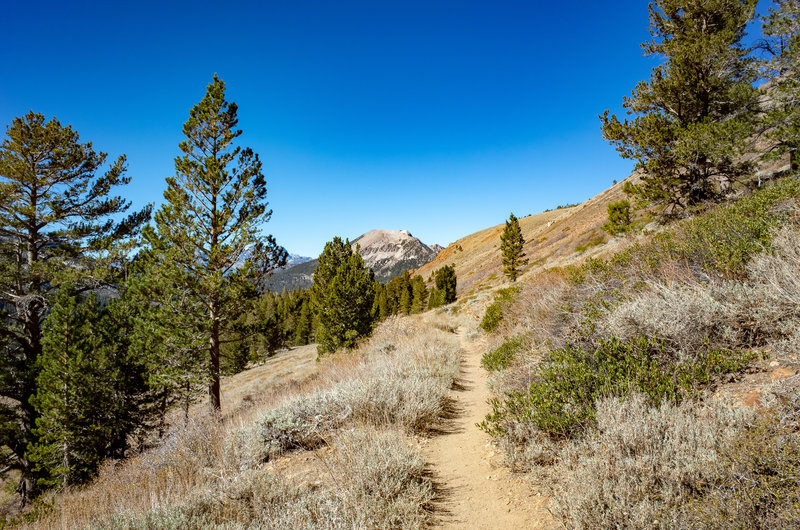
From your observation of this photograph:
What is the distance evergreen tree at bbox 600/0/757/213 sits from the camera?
10.3 m

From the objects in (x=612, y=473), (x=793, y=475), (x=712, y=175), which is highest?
(x=712, y=175)

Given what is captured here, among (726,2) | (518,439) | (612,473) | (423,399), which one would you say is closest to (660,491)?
(612,473)

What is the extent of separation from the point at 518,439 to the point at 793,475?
96.9 inches

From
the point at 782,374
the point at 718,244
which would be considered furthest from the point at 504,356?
the point at 782,374

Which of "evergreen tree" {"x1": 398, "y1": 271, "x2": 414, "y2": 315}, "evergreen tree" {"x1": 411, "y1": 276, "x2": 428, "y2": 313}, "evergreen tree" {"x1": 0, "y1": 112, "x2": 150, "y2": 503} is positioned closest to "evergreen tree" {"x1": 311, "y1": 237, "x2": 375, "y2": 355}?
"evergreen tree" {"x1": 0, "y1": 112, "x2": 150, "y2": 503}

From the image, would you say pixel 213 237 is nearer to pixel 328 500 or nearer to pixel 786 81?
pixel 328 500

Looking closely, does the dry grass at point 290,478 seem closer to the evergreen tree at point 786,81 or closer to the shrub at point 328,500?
the shrub at point 328,500

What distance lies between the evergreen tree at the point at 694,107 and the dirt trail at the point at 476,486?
1176 cm

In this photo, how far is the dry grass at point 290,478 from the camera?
10.2 feet

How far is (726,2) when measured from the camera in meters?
11.0

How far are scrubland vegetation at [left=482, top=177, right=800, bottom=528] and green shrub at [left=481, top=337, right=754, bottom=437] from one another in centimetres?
2

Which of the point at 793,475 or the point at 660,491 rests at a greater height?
the point at 793,475

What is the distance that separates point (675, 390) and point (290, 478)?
4.63 metres

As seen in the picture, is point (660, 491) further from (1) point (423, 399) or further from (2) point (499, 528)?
(1) point (423, 399)
